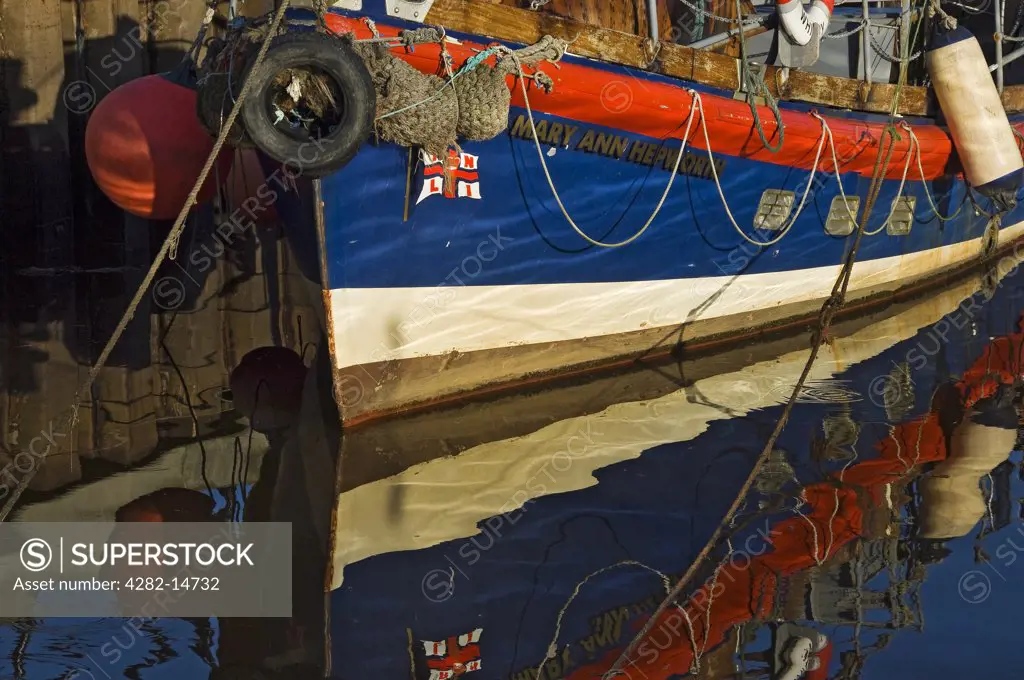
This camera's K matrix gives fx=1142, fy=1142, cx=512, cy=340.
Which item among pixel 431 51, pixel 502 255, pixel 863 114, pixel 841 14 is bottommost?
pixel 502 255

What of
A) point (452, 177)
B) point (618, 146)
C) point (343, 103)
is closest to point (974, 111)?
point (618, 146)

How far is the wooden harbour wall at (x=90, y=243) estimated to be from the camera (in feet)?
28.3

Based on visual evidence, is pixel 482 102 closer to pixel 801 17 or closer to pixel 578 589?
pixel 578 589

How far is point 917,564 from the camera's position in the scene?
16.1ft

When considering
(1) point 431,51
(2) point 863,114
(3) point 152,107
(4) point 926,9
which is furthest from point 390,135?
(4) point 926,9

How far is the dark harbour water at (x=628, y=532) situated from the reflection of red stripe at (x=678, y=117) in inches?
63.6

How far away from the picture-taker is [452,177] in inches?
259

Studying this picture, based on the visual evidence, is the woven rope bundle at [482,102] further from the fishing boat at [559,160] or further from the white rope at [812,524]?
the white rope at [812,524]

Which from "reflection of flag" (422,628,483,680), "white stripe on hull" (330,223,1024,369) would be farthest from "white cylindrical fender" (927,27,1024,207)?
"reflection of flag" (422,628,483,680)

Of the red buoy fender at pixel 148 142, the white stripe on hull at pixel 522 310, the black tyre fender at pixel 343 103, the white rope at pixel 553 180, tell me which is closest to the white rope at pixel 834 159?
the white stripe on hull at pixel 522 310

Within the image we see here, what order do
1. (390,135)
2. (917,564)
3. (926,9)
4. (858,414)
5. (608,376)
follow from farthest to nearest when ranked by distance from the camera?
(926,9), (608,376), (858,414), (390,135), (917,564)

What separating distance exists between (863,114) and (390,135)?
4533 mm

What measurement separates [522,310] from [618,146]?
3.91 feet

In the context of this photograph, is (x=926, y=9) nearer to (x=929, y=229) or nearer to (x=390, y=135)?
(x=929, y=229)
